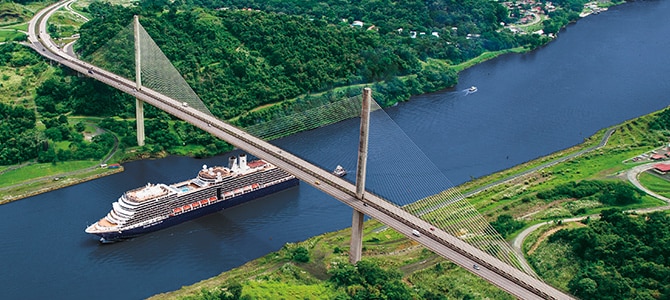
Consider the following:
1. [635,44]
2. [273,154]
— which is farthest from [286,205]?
[635,44]

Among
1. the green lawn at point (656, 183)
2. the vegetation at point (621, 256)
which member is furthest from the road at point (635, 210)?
the vegetation at point (621, 256)

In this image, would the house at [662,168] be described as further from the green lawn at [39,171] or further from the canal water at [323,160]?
the green lawn at [39,171]

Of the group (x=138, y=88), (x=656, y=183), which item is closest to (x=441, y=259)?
(x=656, y=183)

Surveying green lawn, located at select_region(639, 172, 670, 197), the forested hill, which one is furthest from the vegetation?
the forested hill

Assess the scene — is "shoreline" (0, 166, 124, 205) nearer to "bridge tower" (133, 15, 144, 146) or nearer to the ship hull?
"bridge tower" (133, 15, 144, 146)

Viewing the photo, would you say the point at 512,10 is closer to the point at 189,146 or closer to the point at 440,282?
the point at 189,146
